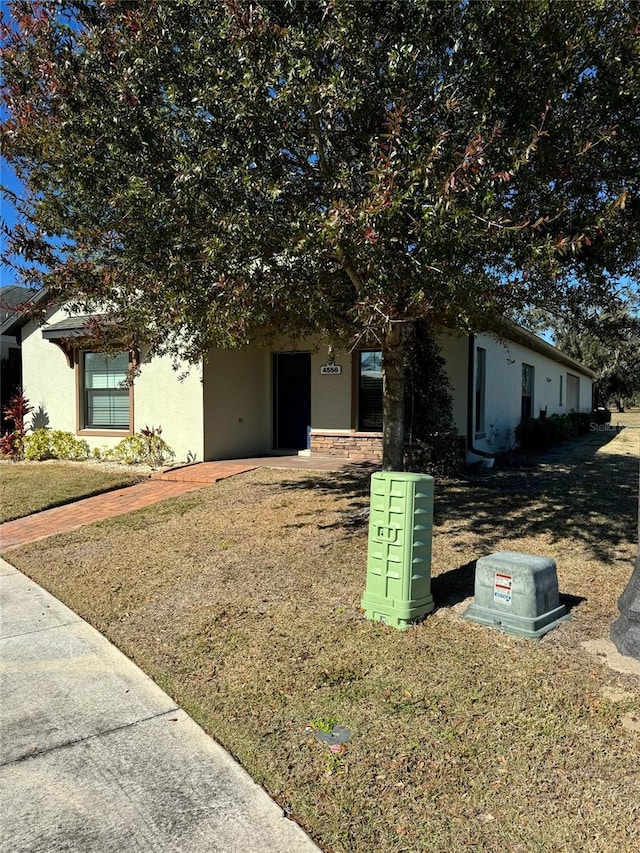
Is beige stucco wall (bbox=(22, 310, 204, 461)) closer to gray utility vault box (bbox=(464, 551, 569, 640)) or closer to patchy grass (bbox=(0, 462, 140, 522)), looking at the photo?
patchy grass (bbox=(0, 462, 140, 522))

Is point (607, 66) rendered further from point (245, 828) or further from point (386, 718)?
point (245, 828)

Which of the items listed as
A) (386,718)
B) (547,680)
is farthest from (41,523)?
(547,680)

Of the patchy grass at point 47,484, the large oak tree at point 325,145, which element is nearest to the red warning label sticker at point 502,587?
the large oak tree at point 325,145

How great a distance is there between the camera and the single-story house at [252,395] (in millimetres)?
11758

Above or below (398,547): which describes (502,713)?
below

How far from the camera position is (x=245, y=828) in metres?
2.43

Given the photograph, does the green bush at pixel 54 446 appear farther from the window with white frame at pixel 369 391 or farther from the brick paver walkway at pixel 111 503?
the window with white frame at pixel 369 391

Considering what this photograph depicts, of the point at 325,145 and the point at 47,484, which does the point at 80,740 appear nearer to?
the point at 325,145

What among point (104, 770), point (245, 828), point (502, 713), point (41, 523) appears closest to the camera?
point (245, 828)

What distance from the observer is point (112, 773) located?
9.25 ft

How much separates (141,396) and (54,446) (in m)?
2.66

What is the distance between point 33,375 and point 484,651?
13.8 m

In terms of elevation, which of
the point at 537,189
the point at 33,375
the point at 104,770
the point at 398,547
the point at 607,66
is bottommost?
the point at 104,770

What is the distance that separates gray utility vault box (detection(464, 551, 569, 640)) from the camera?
4.04 m
